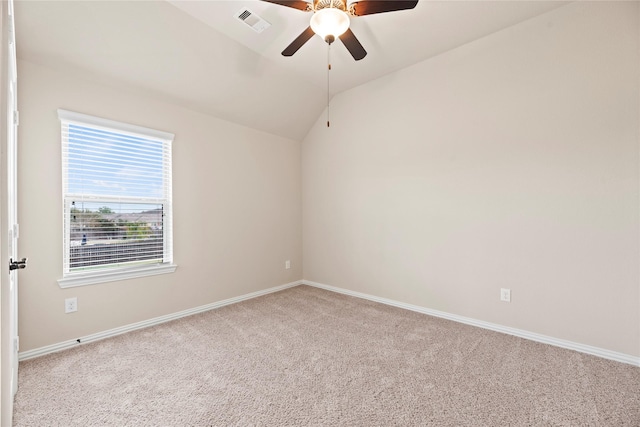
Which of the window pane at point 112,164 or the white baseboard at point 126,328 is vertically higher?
the window pane at point 112,164

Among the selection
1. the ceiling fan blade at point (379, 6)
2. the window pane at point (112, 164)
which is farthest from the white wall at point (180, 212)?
the ceiling fan blade at point (379, 6)

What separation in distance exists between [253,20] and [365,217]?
2390 mm

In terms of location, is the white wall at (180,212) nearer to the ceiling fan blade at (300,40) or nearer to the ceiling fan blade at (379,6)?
the ceiling fan blade at (300,40)

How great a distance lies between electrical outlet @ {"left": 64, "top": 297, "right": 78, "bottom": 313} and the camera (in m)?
2.39

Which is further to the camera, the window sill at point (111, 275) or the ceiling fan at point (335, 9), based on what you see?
the window sill at point (111, 275)

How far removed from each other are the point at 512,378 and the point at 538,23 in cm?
284

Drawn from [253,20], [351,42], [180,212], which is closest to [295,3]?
[351,42]

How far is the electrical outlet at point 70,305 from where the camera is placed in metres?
2.39

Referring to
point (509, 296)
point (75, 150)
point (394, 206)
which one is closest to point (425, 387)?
point (509, 296)

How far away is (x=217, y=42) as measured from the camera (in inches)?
104

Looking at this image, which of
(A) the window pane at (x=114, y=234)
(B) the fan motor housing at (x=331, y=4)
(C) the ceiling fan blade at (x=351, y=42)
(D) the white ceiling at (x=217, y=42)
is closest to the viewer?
(B) the fan motor housing at (x=331, y=4)

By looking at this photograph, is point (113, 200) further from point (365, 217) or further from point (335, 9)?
A: point (365, 217)

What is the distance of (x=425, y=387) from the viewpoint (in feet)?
6.08

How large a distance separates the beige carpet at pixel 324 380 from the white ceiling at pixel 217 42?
2363 millimetres
